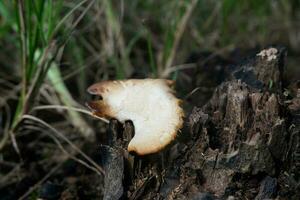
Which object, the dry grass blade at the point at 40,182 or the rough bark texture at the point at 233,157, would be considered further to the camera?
the dry grass blade at the point at 40,182

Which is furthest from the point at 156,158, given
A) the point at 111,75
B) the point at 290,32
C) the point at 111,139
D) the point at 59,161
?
the point at 290,32

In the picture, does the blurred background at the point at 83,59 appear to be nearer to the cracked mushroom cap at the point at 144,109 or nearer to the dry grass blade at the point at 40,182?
the dry grass blade at the point at 40,182

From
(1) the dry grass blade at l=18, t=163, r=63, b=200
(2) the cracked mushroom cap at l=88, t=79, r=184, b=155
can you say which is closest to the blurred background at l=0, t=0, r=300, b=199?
(1) the dry grass blade at l=18, t=163, r=63, b=200

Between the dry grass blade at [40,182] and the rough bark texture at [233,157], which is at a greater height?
the rough bark texture at [233,157]

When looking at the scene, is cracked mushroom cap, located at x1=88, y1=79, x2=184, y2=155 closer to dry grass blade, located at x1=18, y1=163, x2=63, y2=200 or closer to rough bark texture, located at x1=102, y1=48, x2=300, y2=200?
rough bark texture, located at x1=102, y1=48, x2=300, y2=200

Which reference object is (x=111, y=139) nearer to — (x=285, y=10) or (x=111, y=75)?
(x=111, y=75)

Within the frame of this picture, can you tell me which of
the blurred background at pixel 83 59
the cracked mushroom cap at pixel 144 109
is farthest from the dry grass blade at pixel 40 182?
the cracked mushroom cap at pixel 144 109
